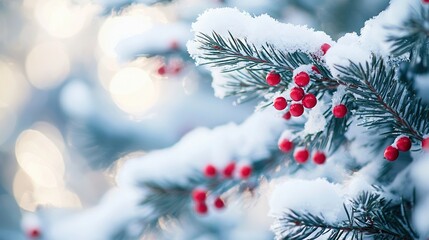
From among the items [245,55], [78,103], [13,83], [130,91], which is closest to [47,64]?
[13,83]

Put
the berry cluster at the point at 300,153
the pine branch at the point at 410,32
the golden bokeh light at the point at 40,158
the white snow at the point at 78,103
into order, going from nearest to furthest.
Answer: the pine branch at the point at 410,32
the berry cluster at the point at 300,153
the white snow at the point at 78,103
the golden bokeh light at the point at 40,158

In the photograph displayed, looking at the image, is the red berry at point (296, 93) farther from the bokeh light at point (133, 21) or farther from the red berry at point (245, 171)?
the bokeh light at point (133, 21)

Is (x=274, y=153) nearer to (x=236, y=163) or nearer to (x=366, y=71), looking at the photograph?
(x=236, y=163)

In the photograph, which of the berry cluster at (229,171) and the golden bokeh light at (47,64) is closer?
the berry cluster at (229,171)

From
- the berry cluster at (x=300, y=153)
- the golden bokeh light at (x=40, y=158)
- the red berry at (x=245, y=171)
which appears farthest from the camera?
the golden bokeh light at (x=40, y=158)

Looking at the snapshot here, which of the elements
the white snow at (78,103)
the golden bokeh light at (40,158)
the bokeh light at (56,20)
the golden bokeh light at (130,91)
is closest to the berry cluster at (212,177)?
the white snow at (78,103)

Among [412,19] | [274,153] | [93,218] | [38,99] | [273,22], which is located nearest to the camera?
[412,19]

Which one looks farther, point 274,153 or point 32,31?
point 32,31

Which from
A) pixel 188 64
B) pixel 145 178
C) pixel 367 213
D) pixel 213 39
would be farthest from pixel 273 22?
pixel 188 64
